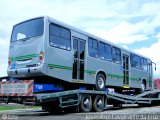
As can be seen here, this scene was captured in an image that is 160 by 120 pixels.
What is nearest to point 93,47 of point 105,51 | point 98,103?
point 105,51

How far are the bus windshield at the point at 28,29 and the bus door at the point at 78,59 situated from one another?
76.9 inches

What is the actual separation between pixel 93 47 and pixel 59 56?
311 cm

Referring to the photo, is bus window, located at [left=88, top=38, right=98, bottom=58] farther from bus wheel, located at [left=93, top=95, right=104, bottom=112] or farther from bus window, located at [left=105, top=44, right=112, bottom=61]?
bus wheel, located at [left=93, top=95, right=104, bottom=112]

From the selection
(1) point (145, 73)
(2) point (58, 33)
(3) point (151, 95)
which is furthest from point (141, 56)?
(2) point (58, 33)

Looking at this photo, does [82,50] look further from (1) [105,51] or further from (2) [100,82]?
(1) [105,51]

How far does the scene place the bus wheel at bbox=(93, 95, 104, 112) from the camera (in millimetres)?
15188

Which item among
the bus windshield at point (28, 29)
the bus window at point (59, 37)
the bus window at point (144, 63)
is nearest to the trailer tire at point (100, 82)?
the bus window at point (59, 37)

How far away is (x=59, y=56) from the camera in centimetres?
1354

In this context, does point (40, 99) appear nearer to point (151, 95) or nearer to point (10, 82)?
point (10, 82)

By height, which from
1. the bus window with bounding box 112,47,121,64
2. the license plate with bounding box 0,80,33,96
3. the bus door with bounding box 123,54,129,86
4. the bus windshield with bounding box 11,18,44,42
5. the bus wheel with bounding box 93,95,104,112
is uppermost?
the bus windshield with bounding box 11,18,44,42

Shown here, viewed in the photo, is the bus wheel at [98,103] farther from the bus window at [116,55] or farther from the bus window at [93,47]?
the bus window at [116,55]

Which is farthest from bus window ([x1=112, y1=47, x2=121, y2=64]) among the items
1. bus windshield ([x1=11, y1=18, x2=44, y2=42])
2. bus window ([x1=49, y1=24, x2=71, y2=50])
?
bus windshield ([x1=11, y1=18, x2=44, y2=42])

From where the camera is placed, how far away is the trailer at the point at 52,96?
12602 mm

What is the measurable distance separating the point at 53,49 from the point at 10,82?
2187 mm
